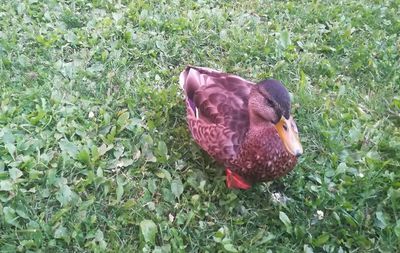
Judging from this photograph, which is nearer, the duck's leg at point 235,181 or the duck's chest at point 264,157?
the duck's chest at point 264,157

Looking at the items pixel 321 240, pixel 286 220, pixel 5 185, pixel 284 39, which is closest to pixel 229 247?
pixel 286 220

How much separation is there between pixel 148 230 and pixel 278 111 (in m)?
0.91

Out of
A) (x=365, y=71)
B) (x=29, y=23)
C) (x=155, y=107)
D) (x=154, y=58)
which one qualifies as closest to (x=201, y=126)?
(x=155, y=107)

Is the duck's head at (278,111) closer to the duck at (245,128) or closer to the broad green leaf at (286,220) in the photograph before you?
the duck at (245,128)

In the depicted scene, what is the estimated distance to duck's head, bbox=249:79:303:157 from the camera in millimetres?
2633

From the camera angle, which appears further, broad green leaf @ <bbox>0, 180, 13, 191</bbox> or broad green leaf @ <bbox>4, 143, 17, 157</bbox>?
broad green leaf @ <bbox>4, 143, 17, 157</bbox>

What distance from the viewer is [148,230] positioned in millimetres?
2680

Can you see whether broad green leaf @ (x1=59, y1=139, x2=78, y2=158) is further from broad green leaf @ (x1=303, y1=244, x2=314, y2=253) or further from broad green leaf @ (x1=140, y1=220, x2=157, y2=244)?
broad green leaf @ (x1=303, y1=244, x2=314, y2=253)

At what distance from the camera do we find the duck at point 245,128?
2.67 metres

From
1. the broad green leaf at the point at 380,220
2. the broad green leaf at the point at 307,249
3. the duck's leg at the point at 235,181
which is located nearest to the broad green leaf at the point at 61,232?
the duck's leg at the point at 235,181

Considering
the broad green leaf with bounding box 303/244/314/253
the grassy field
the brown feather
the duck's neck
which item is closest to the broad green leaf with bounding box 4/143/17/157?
the grassy field

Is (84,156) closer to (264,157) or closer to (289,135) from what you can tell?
(264,157)

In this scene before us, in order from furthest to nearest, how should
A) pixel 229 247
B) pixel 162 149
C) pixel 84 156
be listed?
1. pixel 162 149
2. pixel 84 156
3. pixel 229 247

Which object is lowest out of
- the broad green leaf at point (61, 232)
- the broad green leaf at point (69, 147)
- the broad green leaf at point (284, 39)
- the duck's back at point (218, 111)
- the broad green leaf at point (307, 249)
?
the broad green leaf at point (61, 232)
